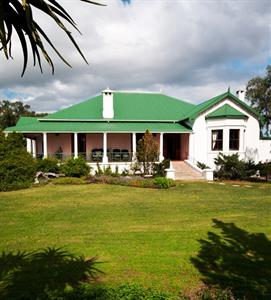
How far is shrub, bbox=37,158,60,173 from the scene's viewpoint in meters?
22.5

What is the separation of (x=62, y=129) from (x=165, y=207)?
50.0 feet

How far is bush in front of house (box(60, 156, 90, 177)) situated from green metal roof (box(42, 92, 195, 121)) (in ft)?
22.2

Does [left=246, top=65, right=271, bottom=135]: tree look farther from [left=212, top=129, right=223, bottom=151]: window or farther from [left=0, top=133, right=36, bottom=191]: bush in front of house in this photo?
[left=0, top=133, right=36, bottom=191]: bush in front of house

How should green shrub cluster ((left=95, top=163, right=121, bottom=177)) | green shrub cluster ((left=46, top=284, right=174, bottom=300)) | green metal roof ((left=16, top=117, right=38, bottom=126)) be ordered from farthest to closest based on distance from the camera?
green metal roof ((left=16, top=117, right=38, bottom=126)) < green shrub cluster ((left=95, top=163, right=121, bottom=177)) < green shrub cluster ((left=46, top=284, right=174, bottom=300))

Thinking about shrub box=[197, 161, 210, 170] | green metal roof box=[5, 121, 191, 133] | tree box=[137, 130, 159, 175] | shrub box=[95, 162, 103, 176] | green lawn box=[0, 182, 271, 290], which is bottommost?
green lawn box=[0, 182, 271, 290]

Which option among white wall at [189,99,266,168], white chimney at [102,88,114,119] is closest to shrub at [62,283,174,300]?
white wall at [189,99,266,168]

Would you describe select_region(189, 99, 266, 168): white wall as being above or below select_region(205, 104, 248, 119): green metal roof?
below

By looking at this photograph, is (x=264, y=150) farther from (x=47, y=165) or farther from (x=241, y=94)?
(x=47, y=165)

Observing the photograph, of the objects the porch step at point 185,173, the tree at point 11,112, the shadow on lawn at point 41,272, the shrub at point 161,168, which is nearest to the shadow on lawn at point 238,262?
the shadow on lawn at point 41,272

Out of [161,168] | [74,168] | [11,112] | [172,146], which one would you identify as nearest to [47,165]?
[74,168]

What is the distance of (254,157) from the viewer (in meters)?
27.6

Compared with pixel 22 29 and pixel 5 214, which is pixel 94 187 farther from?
pixel 22 29

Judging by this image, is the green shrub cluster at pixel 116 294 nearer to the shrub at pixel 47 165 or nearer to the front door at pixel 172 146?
the shrub at pixel 47 165

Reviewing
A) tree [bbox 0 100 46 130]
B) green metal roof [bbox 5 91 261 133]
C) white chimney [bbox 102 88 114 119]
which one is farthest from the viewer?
tree [bbox 0 100 46 130]
